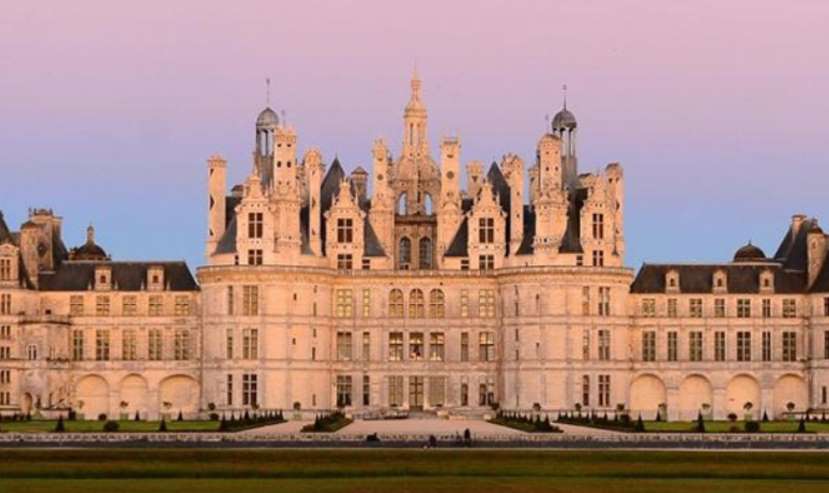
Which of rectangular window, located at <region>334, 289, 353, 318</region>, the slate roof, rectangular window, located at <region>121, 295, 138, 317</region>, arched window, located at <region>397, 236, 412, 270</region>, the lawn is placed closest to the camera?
the lawn

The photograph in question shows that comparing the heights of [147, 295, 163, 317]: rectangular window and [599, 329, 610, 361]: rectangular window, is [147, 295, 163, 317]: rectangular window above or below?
above

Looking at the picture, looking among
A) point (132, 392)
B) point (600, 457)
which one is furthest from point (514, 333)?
point (600, 457)

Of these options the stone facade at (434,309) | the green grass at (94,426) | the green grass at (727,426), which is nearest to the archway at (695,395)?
the stone facade at (434,309)

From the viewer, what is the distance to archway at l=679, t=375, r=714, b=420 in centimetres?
14562

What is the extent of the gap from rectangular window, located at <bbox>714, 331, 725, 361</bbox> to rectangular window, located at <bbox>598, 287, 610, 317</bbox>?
7476mm

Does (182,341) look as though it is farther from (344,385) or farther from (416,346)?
(416,346)

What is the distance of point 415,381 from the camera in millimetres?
146000

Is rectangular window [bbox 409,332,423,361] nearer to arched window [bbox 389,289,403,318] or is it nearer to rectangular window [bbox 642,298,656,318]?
arched window [bbox 389,289,403,318]

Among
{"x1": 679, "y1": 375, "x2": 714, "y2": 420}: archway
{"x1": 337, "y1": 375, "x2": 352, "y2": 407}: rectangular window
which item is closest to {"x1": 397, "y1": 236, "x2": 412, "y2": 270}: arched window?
{"x1": 337, "y1": 375, "x2": 352, "y2": 407}: rectangular window

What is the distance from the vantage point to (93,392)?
14625 cm

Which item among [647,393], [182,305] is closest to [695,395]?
[647,393]

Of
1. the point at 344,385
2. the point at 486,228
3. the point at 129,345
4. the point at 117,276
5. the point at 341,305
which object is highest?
the point at 486,228

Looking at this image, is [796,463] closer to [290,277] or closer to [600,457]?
[600,457]

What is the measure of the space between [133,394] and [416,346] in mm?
16769
